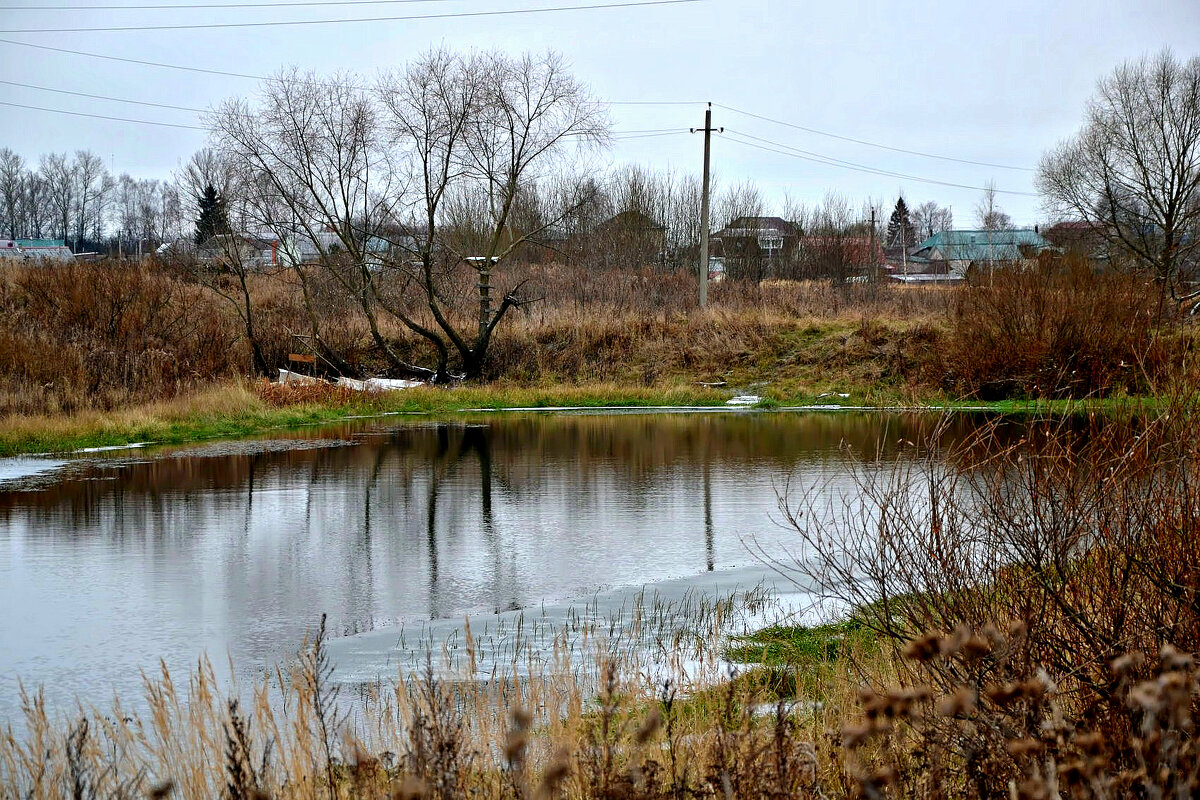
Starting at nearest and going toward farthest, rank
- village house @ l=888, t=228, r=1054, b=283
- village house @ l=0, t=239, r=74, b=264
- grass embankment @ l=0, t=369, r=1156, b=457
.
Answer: grass embankment @ l=0, t=369, r=1156, b=457 → village house @ l=0, t=239, r=74, b=264 → village house @ l=888, t=228, r=1054, b=283

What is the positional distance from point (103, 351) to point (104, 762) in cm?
2425

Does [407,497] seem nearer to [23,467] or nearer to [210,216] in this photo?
[23,467]

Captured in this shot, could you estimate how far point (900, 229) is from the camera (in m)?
128

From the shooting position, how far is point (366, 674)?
773 cm

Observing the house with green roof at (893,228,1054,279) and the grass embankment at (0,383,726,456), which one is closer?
the grass embankment at (0,383,726,456)

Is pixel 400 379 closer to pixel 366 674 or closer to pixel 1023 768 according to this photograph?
pixel 366 674

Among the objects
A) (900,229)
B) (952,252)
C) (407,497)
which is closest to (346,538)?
(407,497)

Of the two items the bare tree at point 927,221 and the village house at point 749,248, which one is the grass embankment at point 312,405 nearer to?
the village house at point 749,248

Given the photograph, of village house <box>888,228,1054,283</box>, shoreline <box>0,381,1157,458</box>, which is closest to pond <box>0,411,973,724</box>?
shoreline <box>0,381,1157,458</box>

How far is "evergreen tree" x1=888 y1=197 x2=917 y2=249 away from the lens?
12762cm

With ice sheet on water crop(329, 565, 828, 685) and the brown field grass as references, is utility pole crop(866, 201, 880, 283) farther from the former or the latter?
ice sheet on water crop(329, 565, 828, 685)

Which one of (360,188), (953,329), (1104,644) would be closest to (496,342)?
(360,188)

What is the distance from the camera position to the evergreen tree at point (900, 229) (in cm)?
12762

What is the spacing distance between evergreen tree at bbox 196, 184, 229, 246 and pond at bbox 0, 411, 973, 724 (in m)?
13.1
